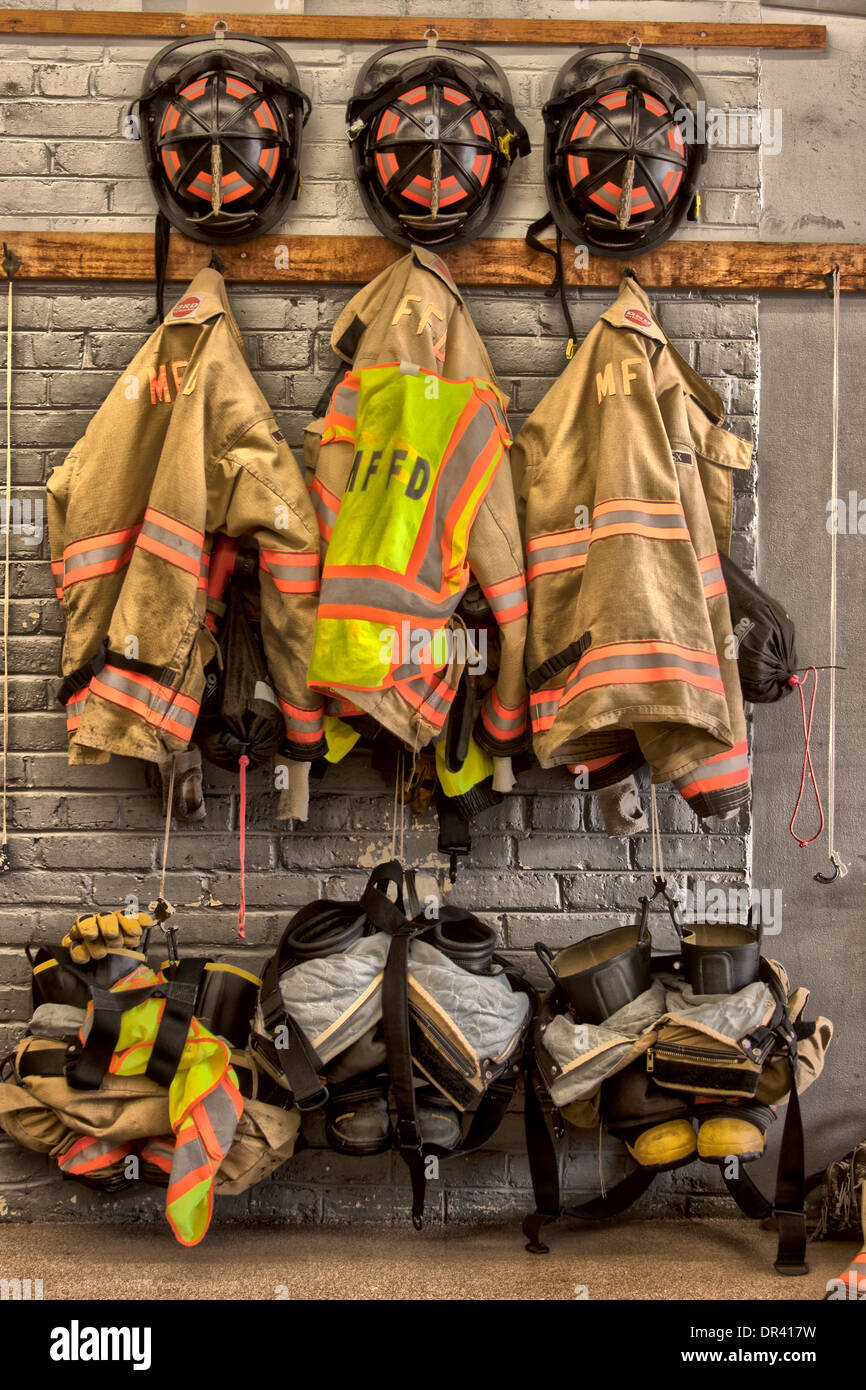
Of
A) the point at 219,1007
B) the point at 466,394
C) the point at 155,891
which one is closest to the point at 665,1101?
the point at 219,1007

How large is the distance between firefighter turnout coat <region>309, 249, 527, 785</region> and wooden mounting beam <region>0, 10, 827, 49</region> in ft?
1.82

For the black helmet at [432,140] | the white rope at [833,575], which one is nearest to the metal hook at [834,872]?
the white rope at [833,575]

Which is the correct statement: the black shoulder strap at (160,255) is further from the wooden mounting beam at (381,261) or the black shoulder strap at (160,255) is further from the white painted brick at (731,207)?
the white painted brick at (731,207)

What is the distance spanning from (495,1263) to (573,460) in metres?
1.54

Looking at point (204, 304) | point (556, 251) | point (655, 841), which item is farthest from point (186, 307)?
point (655, 841)

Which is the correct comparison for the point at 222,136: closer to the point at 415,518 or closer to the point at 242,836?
the point at 415,518

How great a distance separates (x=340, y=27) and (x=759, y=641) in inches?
62.5

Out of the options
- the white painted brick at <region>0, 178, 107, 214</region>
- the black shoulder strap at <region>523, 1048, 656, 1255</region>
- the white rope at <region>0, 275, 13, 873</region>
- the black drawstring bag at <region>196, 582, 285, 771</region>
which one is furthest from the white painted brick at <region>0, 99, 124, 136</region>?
the black shoulder strap at <region>523, 1048, 656, 1255</region>

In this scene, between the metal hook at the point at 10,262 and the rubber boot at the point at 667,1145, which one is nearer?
the rubber boot at the point at 667,1145

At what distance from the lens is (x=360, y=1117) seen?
6.31ft

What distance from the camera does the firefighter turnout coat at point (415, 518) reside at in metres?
1.95

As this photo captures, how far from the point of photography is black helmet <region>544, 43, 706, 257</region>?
2221mm

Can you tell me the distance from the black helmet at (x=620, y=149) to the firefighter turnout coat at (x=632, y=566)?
0.14 meters

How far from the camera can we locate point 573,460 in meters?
2.19
